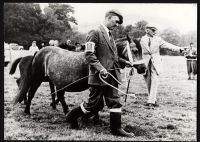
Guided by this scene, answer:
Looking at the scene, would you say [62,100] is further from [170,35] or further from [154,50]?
[170,35]

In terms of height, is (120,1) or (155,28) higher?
(120,1)

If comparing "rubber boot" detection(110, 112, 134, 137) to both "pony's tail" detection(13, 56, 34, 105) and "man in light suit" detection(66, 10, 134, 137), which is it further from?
"pony's tail" detection(13, 56, 34, 105)

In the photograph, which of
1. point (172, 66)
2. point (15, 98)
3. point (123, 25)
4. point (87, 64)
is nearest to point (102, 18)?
point (123, 25)

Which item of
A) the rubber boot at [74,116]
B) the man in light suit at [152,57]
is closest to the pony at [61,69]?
the rubber boot at [74,116]

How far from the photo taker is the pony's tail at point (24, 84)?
22.6ft

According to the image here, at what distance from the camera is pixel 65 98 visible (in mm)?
7188

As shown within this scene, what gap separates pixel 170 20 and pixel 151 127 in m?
2.17

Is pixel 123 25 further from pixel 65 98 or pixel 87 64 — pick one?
pixel 65 98

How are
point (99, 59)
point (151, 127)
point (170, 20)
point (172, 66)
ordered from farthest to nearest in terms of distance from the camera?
point (172, 66) → point (170, 20) → point (151, 127) → point (99, 59)

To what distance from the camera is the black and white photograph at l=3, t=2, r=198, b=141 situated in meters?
5.87

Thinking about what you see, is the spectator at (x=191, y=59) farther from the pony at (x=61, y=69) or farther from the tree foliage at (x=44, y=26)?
the pony at (x=61, y=69)

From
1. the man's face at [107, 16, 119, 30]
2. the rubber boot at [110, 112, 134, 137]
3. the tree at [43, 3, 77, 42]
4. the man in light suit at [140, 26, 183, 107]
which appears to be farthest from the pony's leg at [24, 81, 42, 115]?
the man in light suit at [140, 26, 183, 107]

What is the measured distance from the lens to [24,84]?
6.95 metres

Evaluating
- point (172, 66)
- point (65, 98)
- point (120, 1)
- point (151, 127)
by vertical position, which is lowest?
point (151, 127)
